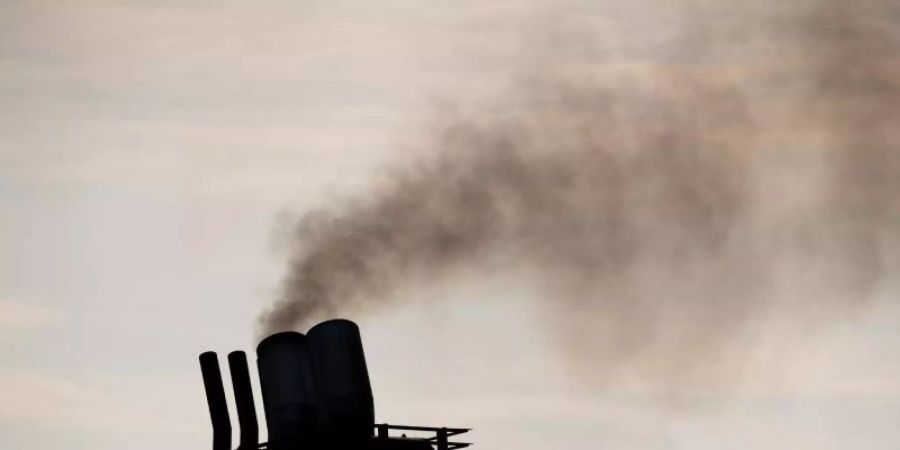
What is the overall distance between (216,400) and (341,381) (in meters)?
4.68

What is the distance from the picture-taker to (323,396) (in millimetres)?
36438

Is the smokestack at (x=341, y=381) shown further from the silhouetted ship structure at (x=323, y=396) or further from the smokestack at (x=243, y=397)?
the smokestack at (x=243, y=397)

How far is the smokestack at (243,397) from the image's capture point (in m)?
38.3

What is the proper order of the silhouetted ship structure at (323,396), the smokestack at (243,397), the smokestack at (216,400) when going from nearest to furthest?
the silhouetted ship structure at (323,396) → the smokestack at (243,397) → the smokestack at (216,400)

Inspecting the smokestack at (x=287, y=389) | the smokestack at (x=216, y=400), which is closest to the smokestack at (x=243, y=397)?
the smokestack at (x=216, y=400)

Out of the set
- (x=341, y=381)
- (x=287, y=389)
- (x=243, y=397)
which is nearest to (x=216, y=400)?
(x=243, y=397)

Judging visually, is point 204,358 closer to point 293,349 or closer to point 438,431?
point 293,349

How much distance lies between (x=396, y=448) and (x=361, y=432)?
0.84 m

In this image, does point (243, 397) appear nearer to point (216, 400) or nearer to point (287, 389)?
point (216, 400)

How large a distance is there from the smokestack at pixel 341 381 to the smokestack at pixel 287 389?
24cm

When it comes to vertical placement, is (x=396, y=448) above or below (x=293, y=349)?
below

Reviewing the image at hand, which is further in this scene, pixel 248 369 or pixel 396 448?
pixel 248 369

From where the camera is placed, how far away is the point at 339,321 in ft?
120

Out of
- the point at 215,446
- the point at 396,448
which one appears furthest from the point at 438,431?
the point at 215,446
